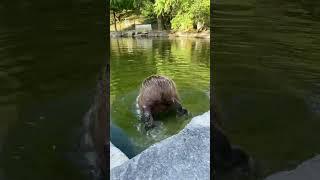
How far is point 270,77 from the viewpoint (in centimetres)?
127

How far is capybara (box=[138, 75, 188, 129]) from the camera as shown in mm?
6152

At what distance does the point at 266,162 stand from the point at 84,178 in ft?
1.79

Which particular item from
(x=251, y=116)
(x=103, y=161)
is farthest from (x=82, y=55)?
(x=251, y=116)

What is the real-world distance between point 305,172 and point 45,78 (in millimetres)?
791

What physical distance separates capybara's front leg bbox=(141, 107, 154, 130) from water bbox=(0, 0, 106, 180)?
14.8 feet

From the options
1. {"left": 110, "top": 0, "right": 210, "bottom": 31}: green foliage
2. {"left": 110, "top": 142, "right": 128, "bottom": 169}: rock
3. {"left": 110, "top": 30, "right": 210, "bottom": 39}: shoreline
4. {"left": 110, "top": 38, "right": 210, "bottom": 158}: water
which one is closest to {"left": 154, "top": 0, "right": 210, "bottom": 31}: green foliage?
{"left": 110, "top": 0, "right": 210, "bottom": 31}: green foliage

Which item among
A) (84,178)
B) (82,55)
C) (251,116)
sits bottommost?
(84,178)

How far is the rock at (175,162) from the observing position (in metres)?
2.59

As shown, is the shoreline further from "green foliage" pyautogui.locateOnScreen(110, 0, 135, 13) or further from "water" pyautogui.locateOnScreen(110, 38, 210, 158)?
"water" pyautogui.locateOnScreen(110, 38, 210, 158)

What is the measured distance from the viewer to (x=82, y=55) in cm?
129

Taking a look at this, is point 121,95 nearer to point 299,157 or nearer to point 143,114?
point 143,114

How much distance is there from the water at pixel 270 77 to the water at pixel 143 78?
130 inches

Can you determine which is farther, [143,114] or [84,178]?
[143,114]

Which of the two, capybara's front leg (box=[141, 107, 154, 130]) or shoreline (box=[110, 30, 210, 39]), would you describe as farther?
shoreline (box=[110, 30, 210, 39])
